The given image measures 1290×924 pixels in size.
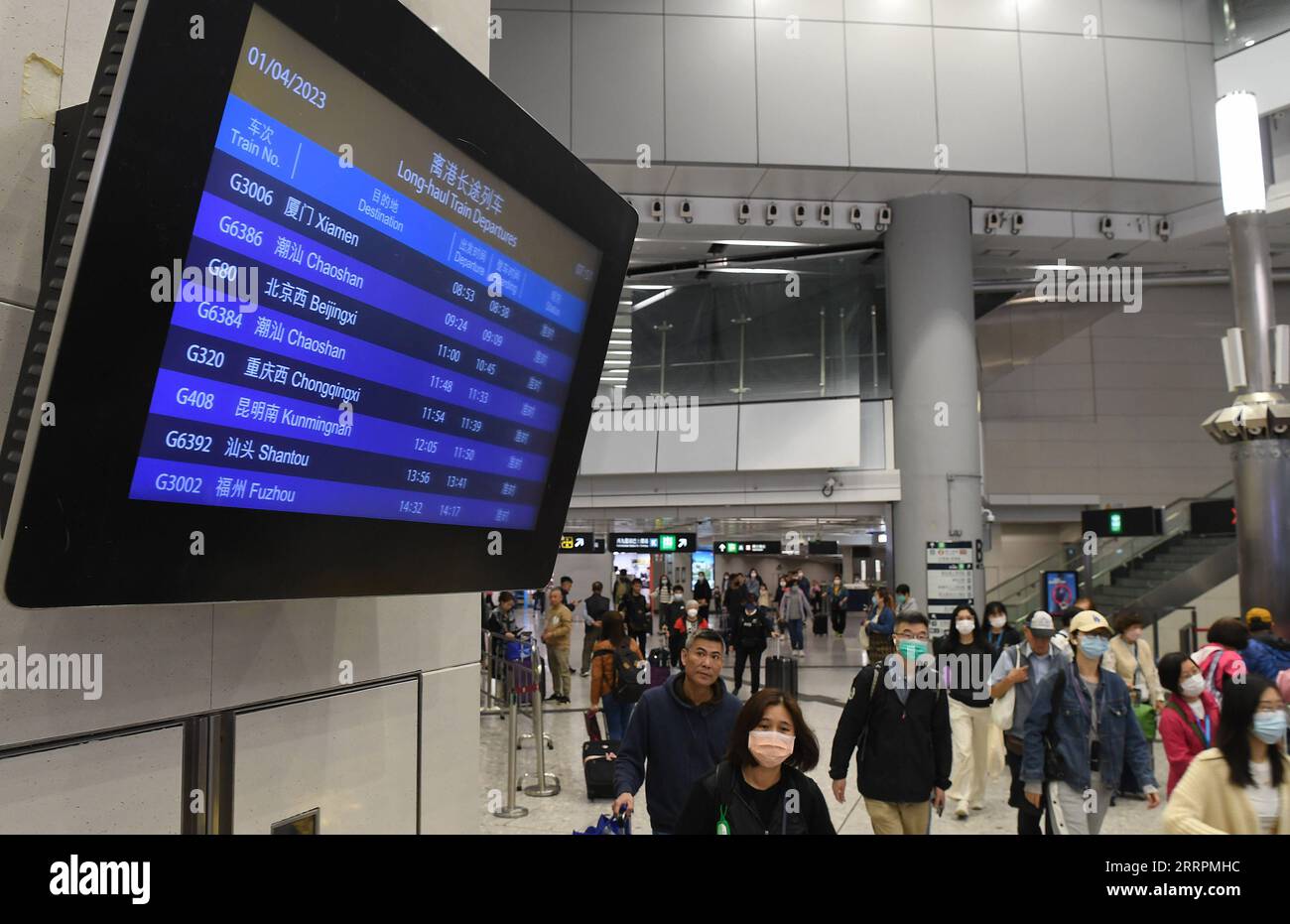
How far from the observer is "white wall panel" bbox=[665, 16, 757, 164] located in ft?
43.3

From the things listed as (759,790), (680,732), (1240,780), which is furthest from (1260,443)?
(759,790)

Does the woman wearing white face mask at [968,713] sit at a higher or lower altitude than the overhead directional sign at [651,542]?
lower

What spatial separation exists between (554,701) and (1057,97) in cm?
1161

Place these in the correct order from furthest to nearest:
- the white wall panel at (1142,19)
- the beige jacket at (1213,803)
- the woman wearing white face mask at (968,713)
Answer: the white wall panel at (1142,19) < the woman wearing white face mask at (968,713) < the beige jacket at (1213,803)

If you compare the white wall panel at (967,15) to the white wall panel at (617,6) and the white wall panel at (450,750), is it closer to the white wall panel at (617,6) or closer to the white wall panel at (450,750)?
the white wall panel at (617,6)

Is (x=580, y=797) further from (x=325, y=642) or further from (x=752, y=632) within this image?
(x=325, y=642)

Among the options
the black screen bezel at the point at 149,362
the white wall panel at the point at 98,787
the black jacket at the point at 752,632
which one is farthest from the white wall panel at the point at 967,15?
the white wall panel at the point at 98,787

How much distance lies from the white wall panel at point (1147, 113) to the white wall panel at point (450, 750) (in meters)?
13.6

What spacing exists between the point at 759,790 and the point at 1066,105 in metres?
13.6

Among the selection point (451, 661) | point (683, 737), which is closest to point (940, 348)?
point (683, 737)

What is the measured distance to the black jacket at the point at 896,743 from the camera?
503 cm

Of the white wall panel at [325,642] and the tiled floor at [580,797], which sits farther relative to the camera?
the tiled floor at [580,797]

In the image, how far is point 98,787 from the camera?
1857 mm
